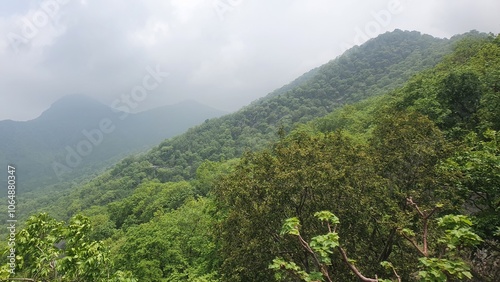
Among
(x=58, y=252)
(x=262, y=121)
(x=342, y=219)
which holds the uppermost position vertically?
(x=58, y=252)

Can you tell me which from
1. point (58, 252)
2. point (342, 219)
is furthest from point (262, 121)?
point (58, 252)

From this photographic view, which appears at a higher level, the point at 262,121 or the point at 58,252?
the point at 58,252

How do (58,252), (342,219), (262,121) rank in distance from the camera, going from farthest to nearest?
1. (262,121)
2. (342,219)
3. (58,252)

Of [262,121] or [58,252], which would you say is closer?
[58,252]

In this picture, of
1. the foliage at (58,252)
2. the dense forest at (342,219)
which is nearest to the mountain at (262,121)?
the dense forest at (342,219)

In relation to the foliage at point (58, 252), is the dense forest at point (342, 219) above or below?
below

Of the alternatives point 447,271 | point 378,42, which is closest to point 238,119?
point 378,42

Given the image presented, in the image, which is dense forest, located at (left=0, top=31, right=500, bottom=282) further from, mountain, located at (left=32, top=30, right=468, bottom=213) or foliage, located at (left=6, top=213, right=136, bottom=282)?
mountain, located at (left=32, top=30, right=468, bottom=213)

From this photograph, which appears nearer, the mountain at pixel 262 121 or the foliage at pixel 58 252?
the foliage at pixel 58 252

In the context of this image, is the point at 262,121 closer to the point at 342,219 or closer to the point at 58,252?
the point at 342,219

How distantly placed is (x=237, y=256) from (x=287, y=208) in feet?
7.75

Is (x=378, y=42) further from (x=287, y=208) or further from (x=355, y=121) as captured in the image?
(x=287, y=208)

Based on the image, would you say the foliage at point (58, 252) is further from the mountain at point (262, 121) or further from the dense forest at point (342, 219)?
the mountain at point (262, 121)

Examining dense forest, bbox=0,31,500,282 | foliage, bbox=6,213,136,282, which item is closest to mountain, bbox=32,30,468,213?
dense forest, bbox=0,31,500,282
